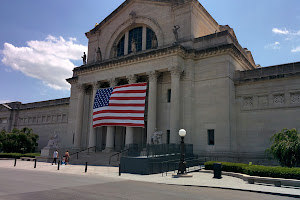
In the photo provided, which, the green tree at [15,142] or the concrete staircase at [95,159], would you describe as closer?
the concrete staircase at [95,159]

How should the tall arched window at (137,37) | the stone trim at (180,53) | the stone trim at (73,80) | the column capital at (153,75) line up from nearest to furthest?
1. the stone trim at (180,53)
2. the column capital at (153,75)
3. the tall arched window at (137,37)
4. the stone trim at (73,80)

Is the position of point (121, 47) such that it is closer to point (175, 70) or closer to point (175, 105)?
point (175, 70)

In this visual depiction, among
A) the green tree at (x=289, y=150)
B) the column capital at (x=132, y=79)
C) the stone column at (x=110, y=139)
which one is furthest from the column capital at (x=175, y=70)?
the green tree at (x=289, y=150)

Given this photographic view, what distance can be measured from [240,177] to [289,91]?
11.9 metres

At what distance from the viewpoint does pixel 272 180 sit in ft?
49.6

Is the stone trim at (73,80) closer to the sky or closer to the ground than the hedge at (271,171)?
closer to the sky

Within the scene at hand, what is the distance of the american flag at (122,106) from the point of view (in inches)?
1163

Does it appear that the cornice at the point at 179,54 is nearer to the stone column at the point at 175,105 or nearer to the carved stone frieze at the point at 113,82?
the carved stone frieze at the point at 113,82

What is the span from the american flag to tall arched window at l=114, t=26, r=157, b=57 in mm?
6151

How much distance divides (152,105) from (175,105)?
2.71 meters

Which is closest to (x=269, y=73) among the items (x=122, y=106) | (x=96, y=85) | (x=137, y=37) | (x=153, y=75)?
(x=153, y=75)

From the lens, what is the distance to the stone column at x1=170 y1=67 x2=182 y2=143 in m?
27.4

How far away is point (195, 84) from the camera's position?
97.6 ft

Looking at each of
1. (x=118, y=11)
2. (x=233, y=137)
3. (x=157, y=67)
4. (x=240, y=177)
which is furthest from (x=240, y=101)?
(x=118, y=11)
